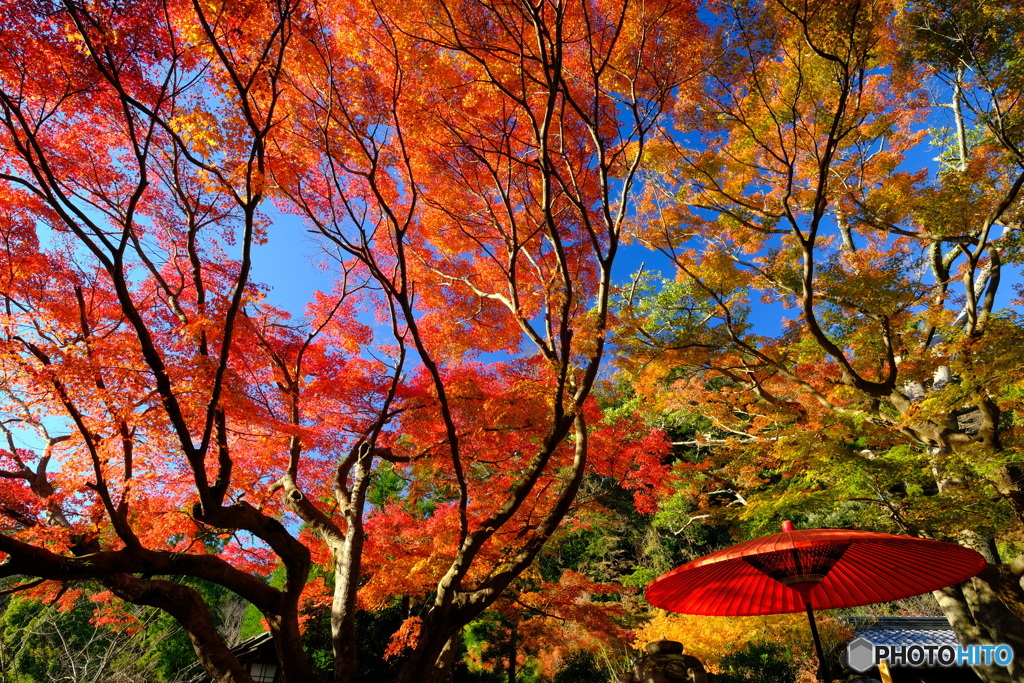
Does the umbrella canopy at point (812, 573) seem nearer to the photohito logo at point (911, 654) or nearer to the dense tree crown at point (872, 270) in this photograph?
the dense tree crown at point (872, 270)

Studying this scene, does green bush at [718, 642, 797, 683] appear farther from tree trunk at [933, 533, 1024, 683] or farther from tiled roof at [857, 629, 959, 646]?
tree trunk at [933, 533, 1024, 683]

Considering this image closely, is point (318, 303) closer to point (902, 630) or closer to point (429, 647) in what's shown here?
point (429, 647)

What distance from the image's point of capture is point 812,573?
3598 millimetres

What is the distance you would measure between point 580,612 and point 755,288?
709 centimetres

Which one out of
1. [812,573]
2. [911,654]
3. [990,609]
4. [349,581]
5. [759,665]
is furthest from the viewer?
[911,654]

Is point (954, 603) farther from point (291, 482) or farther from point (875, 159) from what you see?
point (291, 482)

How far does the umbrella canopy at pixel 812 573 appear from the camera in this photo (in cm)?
336

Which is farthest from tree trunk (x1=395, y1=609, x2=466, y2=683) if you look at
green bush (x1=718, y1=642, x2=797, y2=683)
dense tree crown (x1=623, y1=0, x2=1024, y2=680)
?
green bush (x1=718, y1=642, x2=797, y2=683)

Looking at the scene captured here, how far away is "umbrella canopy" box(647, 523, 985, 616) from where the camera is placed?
132 inches

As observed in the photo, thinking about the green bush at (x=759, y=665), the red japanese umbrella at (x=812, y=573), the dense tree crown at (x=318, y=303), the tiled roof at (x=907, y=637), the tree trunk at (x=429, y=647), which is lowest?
the green bush at (x=759, y=665)

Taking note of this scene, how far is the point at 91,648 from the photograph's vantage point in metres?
14.2

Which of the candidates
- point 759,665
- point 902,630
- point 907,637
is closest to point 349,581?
point 759,665

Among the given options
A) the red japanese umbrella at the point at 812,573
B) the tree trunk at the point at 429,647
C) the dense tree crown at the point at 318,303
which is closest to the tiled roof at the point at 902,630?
the dense tree crown at the point at 318,303

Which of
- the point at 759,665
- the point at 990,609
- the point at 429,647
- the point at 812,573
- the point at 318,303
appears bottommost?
the point at 759,665
